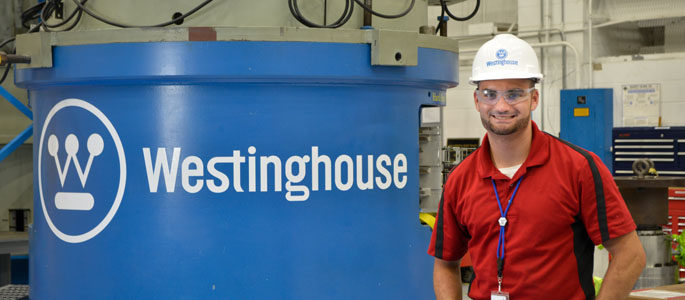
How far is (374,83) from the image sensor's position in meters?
3.48

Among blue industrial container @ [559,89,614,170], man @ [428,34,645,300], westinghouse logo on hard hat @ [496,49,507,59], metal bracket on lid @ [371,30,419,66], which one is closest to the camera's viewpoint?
man @ [428,34,645,300]

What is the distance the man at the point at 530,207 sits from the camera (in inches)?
80.7

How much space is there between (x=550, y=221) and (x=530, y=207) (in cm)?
6

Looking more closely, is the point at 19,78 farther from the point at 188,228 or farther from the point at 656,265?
the point at 656,265


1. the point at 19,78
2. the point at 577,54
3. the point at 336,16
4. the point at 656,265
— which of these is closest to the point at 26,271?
the point at 19,78

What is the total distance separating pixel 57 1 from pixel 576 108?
821cm

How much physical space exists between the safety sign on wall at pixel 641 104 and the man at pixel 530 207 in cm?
964

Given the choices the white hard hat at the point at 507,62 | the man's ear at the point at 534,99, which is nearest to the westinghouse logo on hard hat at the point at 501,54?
→ the white hard hat at the point at 507,62

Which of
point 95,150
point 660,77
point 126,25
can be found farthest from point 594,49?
point 95,150

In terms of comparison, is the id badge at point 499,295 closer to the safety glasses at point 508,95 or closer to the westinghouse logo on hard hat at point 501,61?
the safety glasses at point 508,95

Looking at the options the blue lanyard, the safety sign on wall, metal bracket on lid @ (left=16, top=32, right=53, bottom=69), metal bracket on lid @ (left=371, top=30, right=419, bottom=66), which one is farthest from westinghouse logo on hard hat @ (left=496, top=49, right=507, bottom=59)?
the safety sign on wall

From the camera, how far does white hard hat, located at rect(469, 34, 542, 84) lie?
2139 mm

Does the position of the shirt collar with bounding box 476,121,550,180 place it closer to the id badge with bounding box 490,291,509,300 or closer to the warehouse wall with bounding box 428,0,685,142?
the id badge with bounding box 490,291,509,300

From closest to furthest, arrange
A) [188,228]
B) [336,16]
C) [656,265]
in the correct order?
[188,228] < [336,16] < [656,265]
